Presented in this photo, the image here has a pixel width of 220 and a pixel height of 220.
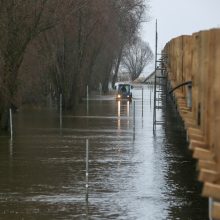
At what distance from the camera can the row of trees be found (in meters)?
24.7

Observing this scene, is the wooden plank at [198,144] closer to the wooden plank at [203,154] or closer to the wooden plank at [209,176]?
the wooden plank at [203,154]

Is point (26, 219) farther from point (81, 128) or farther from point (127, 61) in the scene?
point (127, 61)

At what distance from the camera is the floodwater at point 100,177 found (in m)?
10.9

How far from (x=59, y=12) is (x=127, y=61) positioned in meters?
159

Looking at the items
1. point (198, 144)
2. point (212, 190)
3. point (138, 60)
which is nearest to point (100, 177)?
point (198, 144)

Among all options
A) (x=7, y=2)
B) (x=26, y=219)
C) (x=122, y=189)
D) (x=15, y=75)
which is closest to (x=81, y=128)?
(x=15, y=75)

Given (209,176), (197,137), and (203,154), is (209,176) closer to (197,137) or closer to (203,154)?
(203,154)

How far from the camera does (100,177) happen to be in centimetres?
1425

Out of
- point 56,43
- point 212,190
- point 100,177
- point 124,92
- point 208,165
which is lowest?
point 100,177

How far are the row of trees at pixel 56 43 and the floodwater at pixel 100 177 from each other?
3.35 meters

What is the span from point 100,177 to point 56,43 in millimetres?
29842

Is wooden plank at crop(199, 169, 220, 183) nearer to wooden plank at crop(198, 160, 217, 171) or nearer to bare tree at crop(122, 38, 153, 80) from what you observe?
wooden plank at crop(198, 160, 217, 171)

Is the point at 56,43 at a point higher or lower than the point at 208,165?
higher

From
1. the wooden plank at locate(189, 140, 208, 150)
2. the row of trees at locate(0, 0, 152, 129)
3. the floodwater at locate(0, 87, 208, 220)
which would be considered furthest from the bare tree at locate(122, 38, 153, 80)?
the wooden plank at locate(189, 140, 208, 150)
